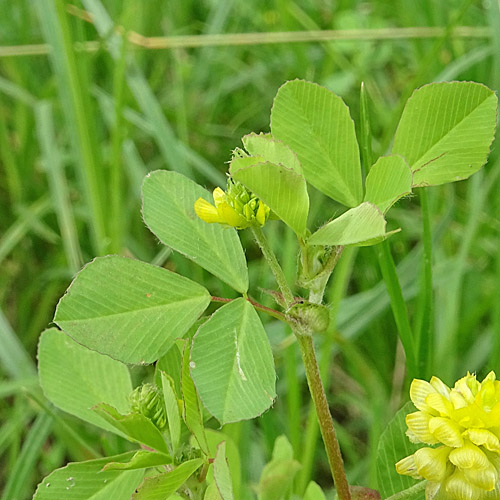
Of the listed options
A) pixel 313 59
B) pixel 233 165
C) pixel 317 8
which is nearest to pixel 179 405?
pixel 233 165

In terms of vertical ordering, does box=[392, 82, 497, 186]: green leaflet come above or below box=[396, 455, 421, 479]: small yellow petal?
above

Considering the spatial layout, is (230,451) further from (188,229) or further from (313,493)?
(188,229)

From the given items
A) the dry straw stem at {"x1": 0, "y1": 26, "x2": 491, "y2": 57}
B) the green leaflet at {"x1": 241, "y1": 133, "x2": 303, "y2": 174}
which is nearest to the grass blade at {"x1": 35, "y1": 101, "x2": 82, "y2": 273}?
the dry straw stem at {"x1": 0, "y1": 26, "x2": 491, "y2": 57}

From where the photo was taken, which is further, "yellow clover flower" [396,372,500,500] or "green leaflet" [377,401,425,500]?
"green leaflet" [377,401,425,500]

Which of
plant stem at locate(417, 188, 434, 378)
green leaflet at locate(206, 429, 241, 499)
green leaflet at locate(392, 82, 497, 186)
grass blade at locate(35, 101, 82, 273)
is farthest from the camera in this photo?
grass blade at locate(35, 101, 82, 273)

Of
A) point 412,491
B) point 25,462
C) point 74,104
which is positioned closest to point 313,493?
point 412,491

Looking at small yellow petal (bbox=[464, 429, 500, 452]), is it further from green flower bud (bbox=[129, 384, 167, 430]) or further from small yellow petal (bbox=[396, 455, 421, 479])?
green flower bud (bbox=[129, 384, 167, 430])

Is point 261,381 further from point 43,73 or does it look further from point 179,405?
point 43,73

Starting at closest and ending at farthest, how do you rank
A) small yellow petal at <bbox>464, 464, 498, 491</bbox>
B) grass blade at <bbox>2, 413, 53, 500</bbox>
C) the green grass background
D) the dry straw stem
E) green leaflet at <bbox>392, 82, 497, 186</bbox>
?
small yellow petal at <bbox>464, 464, 498, 491</bbox> < green leaflet at <bbox>392, 82, 497, 186</bbox> < grass blade at <bbox>2, 413, 53, 500</bbox> < the green grass background < the dry straw stem
